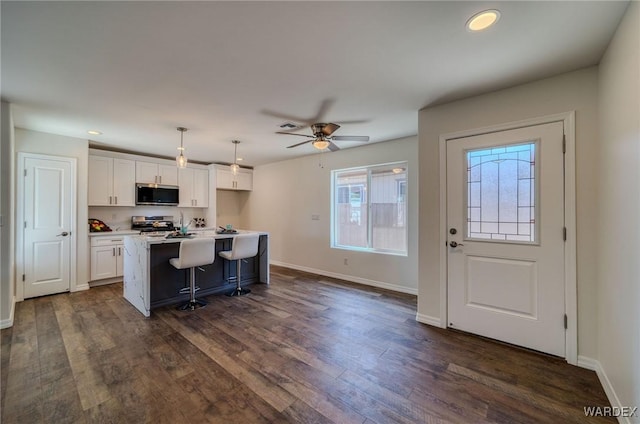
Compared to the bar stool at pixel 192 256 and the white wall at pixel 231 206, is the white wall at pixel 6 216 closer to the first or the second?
the bar stool at pixel 192 256

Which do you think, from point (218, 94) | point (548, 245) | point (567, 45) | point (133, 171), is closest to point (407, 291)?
point (548, 245)

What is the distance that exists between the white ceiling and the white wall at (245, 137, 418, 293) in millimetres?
1327

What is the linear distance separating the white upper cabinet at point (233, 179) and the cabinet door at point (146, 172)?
1.26 meters

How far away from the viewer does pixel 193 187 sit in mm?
6031

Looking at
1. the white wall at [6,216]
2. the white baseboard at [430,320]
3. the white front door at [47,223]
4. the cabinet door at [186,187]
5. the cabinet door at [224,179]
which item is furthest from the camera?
the cabinet door at [224,179]

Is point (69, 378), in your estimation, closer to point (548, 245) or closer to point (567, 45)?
point (548, 245)

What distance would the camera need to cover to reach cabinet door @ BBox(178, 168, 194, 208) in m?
5.85

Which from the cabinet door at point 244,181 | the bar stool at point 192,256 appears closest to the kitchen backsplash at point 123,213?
the cabinet door at point 244,181

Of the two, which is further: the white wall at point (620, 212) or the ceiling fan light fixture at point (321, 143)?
the ceiling fan light fixture at point (321, 143)

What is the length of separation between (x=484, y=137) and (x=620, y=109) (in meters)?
1.01

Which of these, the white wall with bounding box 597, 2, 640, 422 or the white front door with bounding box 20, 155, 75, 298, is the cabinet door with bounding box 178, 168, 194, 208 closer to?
the white front door with bounding box 20, 155, 75, 298

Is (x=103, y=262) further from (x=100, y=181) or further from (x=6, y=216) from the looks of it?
(x=6, y=216)

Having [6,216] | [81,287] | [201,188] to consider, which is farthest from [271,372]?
[201,188]

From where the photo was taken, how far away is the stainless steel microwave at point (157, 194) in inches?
204
